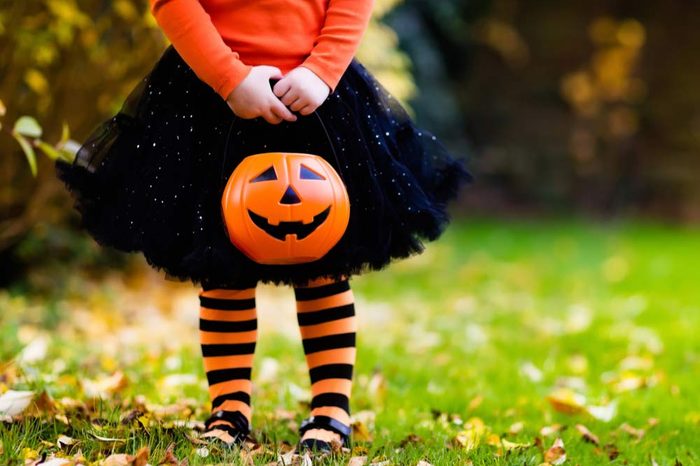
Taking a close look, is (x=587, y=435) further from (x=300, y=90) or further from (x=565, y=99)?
(x=565, y=99)

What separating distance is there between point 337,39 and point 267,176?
33 cm

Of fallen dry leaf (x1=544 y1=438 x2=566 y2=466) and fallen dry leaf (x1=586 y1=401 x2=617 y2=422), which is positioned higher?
fallen dry leaf (x1=586 y1=401 x2=617 y2=422)

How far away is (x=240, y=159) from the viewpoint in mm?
1661

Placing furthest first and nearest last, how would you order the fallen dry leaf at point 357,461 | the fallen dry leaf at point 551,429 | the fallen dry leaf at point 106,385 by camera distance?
the fallen dry leaf at point 106,385, the fallen dry leaf at point 551,429, the fallen dry leaf at point 357,461

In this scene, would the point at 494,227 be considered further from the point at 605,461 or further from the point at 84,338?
the point at 605,461

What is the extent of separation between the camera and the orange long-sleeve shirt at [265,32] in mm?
1630

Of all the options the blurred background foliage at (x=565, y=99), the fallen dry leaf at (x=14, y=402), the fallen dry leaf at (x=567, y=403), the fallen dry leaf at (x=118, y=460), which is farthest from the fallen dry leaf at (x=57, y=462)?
the blurred background foliage at (x=565, y=99)

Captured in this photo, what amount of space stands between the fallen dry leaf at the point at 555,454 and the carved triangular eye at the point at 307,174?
71 cm

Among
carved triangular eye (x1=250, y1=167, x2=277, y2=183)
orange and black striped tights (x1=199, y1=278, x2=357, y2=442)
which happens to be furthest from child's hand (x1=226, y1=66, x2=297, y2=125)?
orange and black striped tights (x1=199, y1=278, x2=357, y2=442)

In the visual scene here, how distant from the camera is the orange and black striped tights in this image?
180 centimetres

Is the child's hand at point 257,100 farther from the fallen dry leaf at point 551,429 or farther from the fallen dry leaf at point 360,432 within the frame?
the fallen dry leaf at point 551,429

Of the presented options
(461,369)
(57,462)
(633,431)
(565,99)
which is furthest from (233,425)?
(565,99)

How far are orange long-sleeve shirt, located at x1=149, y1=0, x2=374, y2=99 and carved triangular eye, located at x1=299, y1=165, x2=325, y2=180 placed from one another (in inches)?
7.6

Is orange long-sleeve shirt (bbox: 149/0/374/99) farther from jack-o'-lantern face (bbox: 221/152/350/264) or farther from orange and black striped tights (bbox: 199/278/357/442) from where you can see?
orange and black striped tights (bbox: 199/278/357/442)
